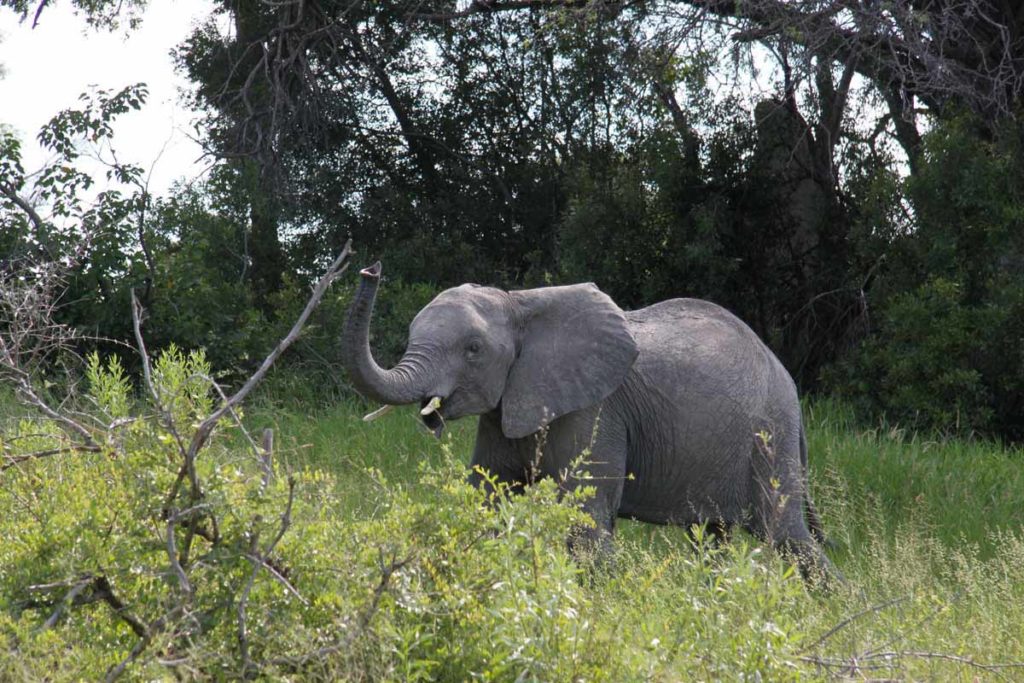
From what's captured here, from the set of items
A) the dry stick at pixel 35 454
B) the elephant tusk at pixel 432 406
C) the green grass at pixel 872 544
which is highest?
the elephant tusk at pixel 432 406

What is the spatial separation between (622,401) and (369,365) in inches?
54.6

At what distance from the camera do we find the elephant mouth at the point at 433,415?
5680 millimetres

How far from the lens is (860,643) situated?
4566 millimetres

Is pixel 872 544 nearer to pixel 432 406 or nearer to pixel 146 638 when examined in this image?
pixel 432 406

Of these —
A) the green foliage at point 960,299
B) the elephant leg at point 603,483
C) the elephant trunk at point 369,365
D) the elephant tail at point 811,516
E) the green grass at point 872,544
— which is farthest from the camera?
the green foliage at point 960,299

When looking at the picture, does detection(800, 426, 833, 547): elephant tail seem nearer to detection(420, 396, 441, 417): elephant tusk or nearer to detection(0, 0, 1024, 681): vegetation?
detection(0, 0, 1024, 681): vegetation

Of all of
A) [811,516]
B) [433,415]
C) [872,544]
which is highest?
[433,415]

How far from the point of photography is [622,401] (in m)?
6.18

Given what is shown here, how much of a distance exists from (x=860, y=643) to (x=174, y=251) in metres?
9.44

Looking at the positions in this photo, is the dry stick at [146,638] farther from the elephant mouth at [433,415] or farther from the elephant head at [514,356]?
the elephant mouth at [433,415]

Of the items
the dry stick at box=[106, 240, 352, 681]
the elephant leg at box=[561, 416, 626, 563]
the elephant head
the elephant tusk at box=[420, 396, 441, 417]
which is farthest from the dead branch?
the elephant leg at box=[561, 416, 626, 563]

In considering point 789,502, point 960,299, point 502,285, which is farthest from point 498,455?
point 502,285

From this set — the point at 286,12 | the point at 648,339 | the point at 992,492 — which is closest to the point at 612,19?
the point at 286,12

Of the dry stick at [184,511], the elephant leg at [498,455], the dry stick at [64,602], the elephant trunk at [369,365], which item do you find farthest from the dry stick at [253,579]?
the elephant leg at [498,455]
